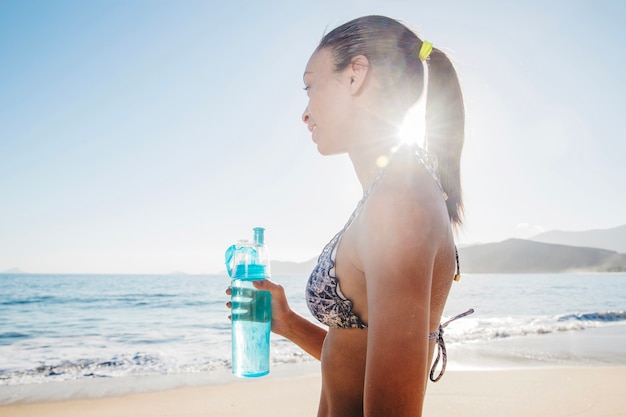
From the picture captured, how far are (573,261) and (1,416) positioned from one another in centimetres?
9422

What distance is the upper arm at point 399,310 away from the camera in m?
0.94

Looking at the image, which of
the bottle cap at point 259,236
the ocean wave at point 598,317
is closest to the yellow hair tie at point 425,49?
the bottle cap at point 259,236

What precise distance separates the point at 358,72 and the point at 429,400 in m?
5.71

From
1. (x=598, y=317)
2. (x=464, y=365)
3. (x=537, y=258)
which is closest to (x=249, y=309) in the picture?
(x=464, y=365)

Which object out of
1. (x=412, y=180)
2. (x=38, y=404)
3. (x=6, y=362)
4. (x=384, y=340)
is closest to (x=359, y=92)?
(x=412, y=180)

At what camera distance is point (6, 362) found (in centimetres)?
916

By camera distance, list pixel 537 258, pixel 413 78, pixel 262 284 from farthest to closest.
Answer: pixel 537 258 → pixel 262 284 → pixel 413 78

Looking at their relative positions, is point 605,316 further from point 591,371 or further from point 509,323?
point 591,371

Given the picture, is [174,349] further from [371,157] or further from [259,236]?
[371,157]

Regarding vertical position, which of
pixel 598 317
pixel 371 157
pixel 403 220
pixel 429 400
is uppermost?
pixel 371 157

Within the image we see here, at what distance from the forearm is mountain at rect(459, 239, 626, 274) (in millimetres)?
78835

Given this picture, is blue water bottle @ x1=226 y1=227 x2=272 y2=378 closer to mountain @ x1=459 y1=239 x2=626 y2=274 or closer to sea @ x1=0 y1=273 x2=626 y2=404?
sea @ x1=0 y1=273 x2=626 y2=404

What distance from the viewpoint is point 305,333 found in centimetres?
204

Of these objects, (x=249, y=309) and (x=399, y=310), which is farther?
(x=249, y=309)
